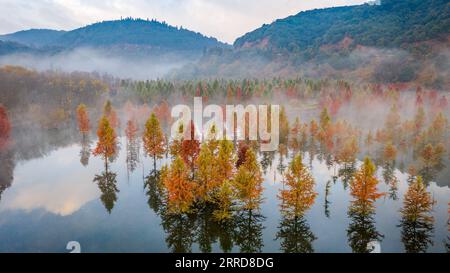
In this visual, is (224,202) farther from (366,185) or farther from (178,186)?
(366,185)

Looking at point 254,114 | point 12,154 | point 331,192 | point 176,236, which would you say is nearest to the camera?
point 176,236

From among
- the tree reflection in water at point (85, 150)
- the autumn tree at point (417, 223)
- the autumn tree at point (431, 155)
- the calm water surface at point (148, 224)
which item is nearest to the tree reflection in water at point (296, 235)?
the calm water surface at point (148, 224)

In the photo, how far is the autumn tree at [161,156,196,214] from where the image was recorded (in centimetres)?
4578

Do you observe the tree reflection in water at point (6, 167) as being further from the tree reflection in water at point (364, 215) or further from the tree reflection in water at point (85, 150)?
the tree reflection in water at point (364, 215)

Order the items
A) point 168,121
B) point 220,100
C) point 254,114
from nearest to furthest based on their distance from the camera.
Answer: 1. point 254,114
2. point 168,121
3. point 220,100

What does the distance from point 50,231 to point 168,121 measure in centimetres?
8262

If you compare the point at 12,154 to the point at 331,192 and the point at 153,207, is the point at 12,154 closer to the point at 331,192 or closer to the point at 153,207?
the point at 153,207

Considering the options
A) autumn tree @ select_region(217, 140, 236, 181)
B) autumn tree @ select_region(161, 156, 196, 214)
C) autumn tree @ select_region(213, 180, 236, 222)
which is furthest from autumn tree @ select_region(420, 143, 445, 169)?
autumn tree @ select_region(161, 156, 196, 214)

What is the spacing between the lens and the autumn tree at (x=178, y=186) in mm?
45781

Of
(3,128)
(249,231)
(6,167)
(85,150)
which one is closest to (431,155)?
(249,231)
